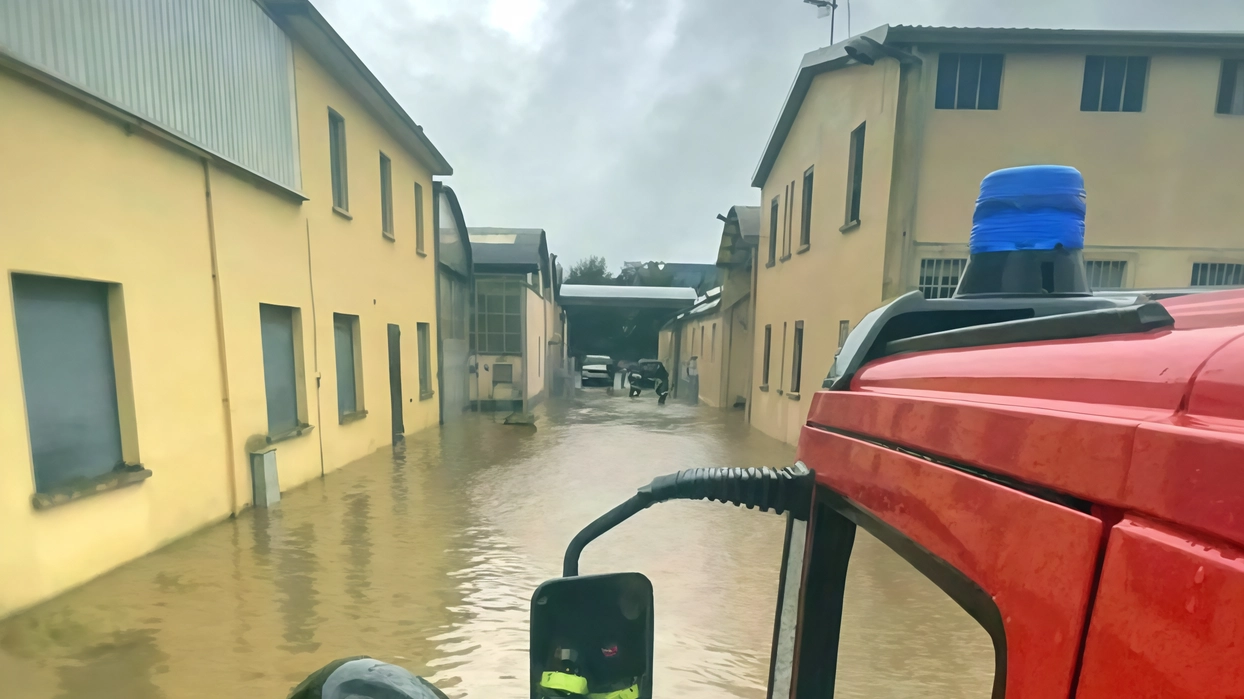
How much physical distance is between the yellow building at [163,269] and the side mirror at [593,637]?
504 cm

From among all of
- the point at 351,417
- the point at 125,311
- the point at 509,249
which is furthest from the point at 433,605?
the point at 509,249

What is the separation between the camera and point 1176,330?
0.74m

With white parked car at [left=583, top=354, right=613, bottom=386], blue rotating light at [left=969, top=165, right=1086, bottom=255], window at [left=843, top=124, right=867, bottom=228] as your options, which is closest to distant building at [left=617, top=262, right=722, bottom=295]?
white parked car at [left=583, top=354, right=613, bottom=386]

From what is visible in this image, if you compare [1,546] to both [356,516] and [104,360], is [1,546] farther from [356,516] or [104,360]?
[356,516]

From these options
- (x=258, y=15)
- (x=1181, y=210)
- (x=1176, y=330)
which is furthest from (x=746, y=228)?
(x=1176, y=330)

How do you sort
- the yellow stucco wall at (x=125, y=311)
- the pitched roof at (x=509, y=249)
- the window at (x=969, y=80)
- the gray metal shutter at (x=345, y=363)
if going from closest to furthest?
1. the yellow stucco wall at (x=125, y=311)
2. the window at (x=969, y=80)
3. the gray metal shutter at (x=345, y=363)
4. the pitched roof at (x=509, y=249)

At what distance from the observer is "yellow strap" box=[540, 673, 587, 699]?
1.24 m

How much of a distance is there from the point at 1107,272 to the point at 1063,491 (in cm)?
941

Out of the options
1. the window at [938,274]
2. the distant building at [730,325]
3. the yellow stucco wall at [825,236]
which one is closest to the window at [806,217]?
the yellow stucco wall at [825,236]

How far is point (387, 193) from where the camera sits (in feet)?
35.7

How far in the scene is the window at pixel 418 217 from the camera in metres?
12.4

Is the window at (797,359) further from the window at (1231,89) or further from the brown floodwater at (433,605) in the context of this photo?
the window at (1231,89)

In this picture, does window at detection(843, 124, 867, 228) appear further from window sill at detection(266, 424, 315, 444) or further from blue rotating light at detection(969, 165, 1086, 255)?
window sill at detection(266, 424, 315, 444)

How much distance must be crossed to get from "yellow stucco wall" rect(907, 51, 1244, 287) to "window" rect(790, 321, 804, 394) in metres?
3.43
